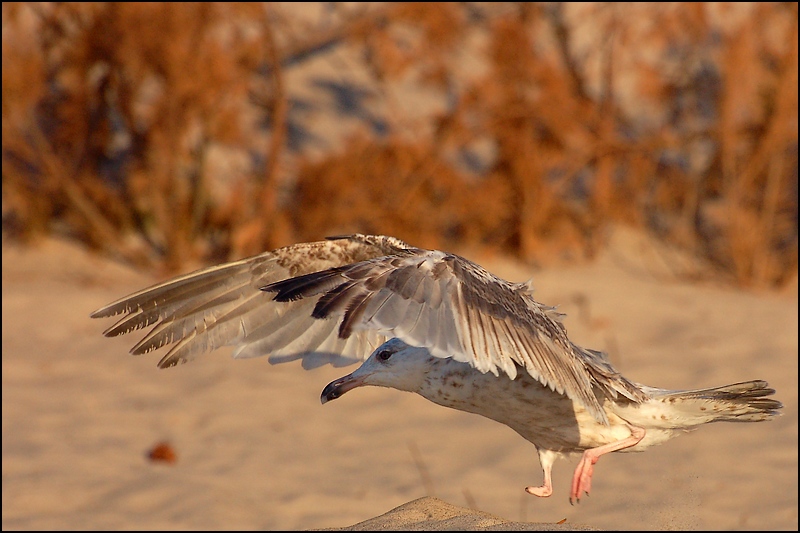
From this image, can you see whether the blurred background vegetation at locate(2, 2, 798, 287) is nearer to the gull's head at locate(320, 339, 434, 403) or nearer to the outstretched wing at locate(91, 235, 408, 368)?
the outstretched wing at locate(91, 235, 408, 368)

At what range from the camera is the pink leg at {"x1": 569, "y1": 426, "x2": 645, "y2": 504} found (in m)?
3.81

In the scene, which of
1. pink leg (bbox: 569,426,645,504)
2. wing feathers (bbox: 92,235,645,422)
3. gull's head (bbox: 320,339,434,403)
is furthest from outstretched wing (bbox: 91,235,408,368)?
pink leg (bbox: 569,426,645,504)

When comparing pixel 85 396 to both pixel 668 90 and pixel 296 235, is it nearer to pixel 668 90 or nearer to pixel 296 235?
pixel 296 235

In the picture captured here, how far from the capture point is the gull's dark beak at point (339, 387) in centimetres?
364

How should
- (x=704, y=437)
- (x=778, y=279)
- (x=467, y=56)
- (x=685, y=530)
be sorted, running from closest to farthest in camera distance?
(x=685, y=530) < (x=704, y=437) < (x=778, y=279) < (x=467, y=56)

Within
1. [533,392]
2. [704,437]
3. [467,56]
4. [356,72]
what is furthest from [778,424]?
[356,72]

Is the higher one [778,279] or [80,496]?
[778,279]

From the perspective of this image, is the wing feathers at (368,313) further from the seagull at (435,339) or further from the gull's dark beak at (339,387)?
the gull's dark beak at (339,387)

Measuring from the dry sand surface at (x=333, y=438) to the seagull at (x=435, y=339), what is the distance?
958 mm

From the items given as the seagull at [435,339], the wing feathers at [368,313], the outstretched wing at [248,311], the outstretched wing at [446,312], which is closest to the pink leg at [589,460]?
the seagull at [435,339]

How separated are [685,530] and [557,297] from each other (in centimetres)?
406

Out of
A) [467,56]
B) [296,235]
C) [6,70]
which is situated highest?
[467,56]

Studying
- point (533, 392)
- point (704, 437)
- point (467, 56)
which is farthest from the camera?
point (467, 56)

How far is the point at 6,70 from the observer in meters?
8.81
